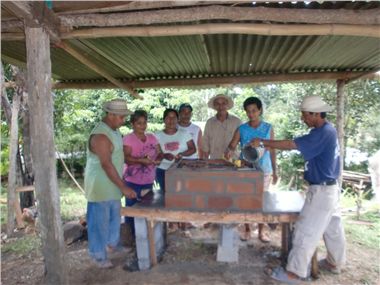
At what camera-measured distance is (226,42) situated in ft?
13.7

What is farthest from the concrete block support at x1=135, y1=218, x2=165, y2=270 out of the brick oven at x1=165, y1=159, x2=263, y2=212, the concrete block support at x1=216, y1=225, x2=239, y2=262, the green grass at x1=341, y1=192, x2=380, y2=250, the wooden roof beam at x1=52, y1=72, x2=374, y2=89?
the wooden roof beam at x1=52, y1=72, x2=374, y2=89

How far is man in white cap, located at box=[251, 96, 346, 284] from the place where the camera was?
10.9 ft

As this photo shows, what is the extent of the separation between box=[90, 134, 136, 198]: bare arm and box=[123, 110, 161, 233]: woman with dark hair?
66 centimetres

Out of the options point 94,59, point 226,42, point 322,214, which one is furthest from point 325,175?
point 94,59

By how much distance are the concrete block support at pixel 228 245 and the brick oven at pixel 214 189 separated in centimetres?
56

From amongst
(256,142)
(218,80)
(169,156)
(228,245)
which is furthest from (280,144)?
(218,80)

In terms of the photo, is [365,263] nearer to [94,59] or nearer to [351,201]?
[94,59]

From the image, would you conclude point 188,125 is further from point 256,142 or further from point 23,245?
point 23,245

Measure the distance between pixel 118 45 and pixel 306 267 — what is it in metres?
3.12

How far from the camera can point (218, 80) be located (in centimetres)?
617

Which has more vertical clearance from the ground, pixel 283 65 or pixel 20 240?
pixel 283 65

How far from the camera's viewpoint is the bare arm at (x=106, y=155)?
3498 millimetres

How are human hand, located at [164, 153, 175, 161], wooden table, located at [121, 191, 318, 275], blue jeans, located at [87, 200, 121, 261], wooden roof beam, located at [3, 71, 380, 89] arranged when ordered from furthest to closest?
wooden roof beam, located at [3, 71, 380, 89]
human hand, located at [164, 153, 175, 161]
blue jeans, located at [87, 200, 121, 261]
wooden table, located at [121, 191, 318, 275]

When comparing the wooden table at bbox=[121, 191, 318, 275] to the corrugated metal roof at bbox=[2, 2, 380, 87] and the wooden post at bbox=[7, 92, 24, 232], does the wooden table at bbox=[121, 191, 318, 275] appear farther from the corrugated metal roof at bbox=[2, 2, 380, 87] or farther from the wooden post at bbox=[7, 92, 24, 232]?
the wooden post at bbox=[7, 92, 24, 232]
